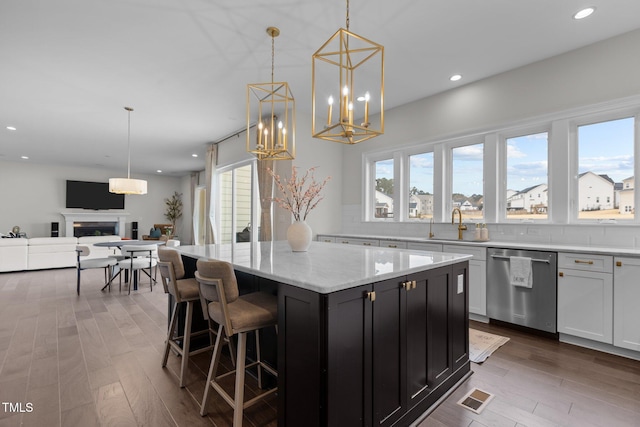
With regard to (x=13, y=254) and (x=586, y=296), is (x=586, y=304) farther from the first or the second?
(x=13, y=254)

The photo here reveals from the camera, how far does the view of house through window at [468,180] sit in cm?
416

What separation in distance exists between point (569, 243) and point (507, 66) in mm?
2149

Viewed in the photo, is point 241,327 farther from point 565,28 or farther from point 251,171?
point 251,171

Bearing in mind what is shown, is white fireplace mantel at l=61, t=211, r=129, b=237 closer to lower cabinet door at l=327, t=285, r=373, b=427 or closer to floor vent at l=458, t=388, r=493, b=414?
lower cabinet door at l=327, t=285, r=373, b=427

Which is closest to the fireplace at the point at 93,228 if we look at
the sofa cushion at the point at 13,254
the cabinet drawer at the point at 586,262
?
the sofa cushion at the point at 13,254

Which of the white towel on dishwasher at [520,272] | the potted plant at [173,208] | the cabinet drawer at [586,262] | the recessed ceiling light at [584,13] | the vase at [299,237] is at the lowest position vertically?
the white towel on dishwasher at [520,272]

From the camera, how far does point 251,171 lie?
5.98 meters

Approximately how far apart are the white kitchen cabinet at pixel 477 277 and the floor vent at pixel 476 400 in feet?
4.95

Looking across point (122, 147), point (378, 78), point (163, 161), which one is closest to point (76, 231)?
point (163, 161)

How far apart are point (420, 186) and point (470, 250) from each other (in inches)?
62.8

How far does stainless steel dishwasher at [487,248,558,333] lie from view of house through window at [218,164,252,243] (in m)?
4.35

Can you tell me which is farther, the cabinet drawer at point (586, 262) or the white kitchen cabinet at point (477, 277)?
the white kitchen cabinet at point (477, 277)

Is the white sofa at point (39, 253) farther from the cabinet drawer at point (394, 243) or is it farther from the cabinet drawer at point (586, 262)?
the cabinet drawer at point (586, 262)

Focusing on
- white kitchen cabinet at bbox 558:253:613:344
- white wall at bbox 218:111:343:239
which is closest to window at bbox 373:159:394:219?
white wall at bbox 218:111:343:239
